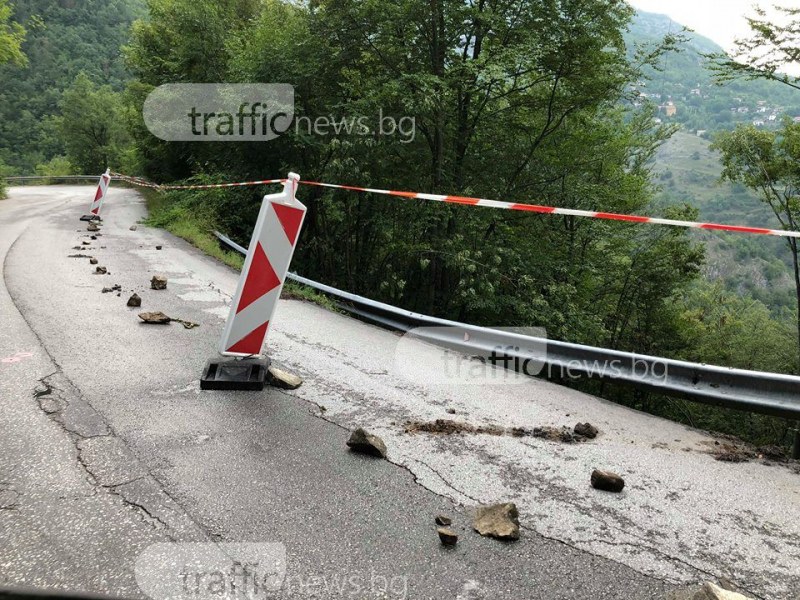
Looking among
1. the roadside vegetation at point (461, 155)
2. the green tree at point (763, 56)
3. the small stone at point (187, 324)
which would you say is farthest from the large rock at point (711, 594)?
the green tree at point (763, 56)

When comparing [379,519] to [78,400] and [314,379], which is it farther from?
[78,400]

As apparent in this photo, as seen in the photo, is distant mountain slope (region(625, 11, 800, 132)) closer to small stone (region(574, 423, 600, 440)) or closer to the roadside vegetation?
the roadside vegetation

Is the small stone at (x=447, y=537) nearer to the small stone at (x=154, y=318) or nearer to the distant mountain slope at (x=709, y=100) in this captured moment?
the small stone at (x=154, y=318)

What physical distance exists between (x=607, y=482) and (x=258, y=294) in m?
2.82

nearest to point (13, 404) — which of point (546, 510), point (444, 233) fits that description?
point (546, 510)

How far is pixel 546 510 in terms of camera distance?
2.60 metres

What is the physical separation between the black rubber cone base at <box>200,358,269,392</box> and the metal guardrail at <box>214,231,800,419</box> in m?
2.15

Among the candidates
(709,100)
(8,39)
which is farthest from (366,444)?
(709,100)

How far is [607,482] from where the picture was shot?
2785mm

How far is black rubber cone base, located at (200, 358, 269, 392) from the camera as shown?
158 inches

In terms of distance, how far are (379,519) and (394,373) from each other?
2292 millimetres

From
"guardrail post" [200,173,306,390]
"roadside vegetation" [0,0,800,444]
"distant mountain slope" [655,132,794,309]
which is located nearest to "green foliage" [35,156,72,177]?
"roadside vegetation" [0,0,800,444]

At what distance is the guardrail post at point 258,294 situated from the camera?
4047 millimetres

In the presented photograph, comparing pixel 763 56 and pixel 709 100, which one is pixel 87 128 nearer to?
pixel 763 56
